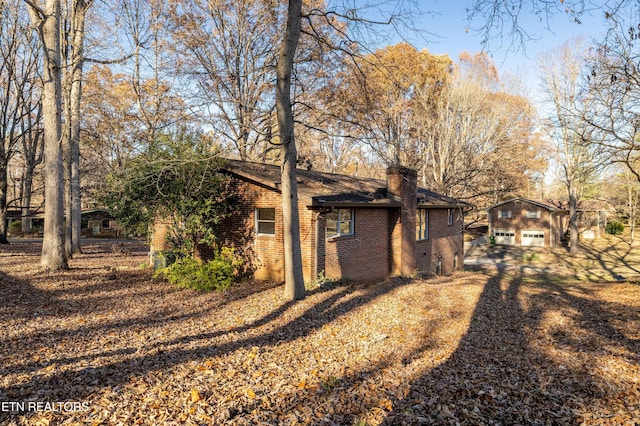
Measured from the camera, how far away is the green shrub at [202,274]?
10.5m

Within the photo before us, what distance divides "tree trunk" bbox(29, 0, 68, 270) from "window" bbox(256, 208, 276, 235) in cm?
562

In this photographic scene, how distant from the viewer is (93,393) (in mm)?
4336

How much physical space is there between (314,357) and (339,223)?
7425 mm

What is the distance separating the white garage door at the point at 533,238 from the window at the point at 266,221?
35.4 metres

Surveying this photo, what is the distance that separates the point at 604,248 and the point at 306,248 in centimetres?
3718

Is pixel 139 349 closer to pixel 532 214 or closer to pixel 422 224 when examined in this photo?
pixel 422 224

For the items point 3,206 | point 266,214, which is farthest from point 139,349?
point 3,206

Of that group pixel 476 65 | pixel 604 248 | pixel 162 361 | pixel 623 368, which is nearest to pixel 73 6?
pixel 162 361

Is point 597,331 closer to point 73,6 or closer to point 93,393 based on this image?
point 93,393

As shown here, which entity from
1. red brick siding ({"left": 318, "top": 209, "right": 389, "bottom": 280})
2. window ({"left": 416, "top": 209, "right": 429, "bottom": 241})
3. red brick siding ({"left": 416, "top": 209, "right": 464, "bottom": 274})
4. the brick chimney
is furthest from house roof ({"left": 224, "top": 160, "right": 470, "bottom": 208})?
red brick siding ({"left": 416, "top": 209, "right": 464, "bottom": 274})

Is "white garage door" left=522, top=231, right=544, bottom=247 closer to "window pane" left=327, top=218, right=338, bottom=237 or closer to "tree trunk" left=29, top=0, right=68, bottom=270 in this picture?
"window pane" left=327, top=218, right=338, bottom=237

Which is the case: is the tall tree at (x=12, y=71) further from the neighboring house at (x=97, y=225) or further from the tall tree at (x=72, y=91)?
the neighboring house at (x=97, y=225)

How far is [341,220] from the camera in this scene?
Result: 13.2m

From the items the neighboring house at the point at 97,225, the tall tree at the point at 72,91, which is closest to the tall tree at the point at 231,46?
the tall tree at the point at 72,91
